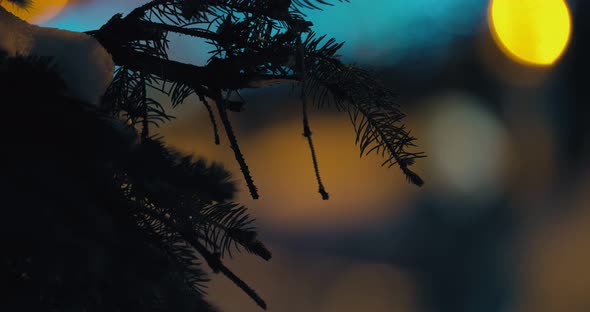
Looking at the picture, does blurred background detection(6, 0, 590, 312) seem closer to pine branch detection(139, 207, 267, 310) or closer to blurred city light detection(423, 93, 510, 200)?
blurred city light detection(423, 93, 510, 200)

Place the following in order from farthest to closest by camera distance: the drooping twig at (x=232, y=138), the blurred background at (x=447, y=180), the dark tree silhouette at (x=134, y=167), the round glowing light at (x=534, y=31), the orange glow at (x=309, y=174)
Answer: the round glowing light at (x=534, y=31) < the orange glow at (x=309, y=174) < the blurred background at (x=447, y=180) < the drooping twig at (x=232, y=138) < the dark tree silhouette at (x=134, y=167)

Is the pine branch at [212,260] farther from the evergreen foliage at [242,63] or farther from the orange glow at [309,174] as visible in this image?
the orange glow at [309,174]

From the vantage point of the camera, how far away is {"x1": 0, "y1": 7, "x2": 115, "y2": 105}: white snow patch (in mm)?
274

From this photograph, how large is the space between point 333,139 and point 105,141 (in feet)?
7.87

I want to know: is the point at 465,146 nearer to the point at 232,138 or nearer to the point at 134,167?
the point at 232,138

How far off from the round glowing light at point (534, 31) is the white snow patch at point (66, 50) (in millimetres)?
2837

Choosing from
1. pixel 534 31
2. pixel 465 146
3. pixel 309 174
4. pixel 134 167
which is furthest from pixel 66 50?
pixel 534 31

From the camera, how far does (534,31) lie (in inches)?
118

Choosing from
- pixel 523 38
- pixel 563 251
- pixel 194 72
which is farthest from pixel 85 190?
pixel 523 38

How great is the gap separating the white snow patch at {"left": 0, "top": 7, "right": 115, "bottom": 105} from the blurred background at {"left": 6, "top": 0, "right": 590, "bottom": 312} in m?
1.60

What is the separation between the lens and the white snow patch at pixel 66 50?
274mm

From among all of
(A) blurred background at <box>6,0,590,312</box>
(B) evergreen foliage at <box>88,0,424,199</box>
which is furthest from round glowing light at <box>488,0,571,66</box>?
(B) evergreen foliage at <box>88,0,424,199</box>

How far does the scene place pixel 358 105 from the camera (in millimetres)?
382

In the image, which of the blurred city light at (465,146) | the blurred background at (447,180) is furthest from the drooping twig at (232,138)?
the blurred city light at (465,146)
